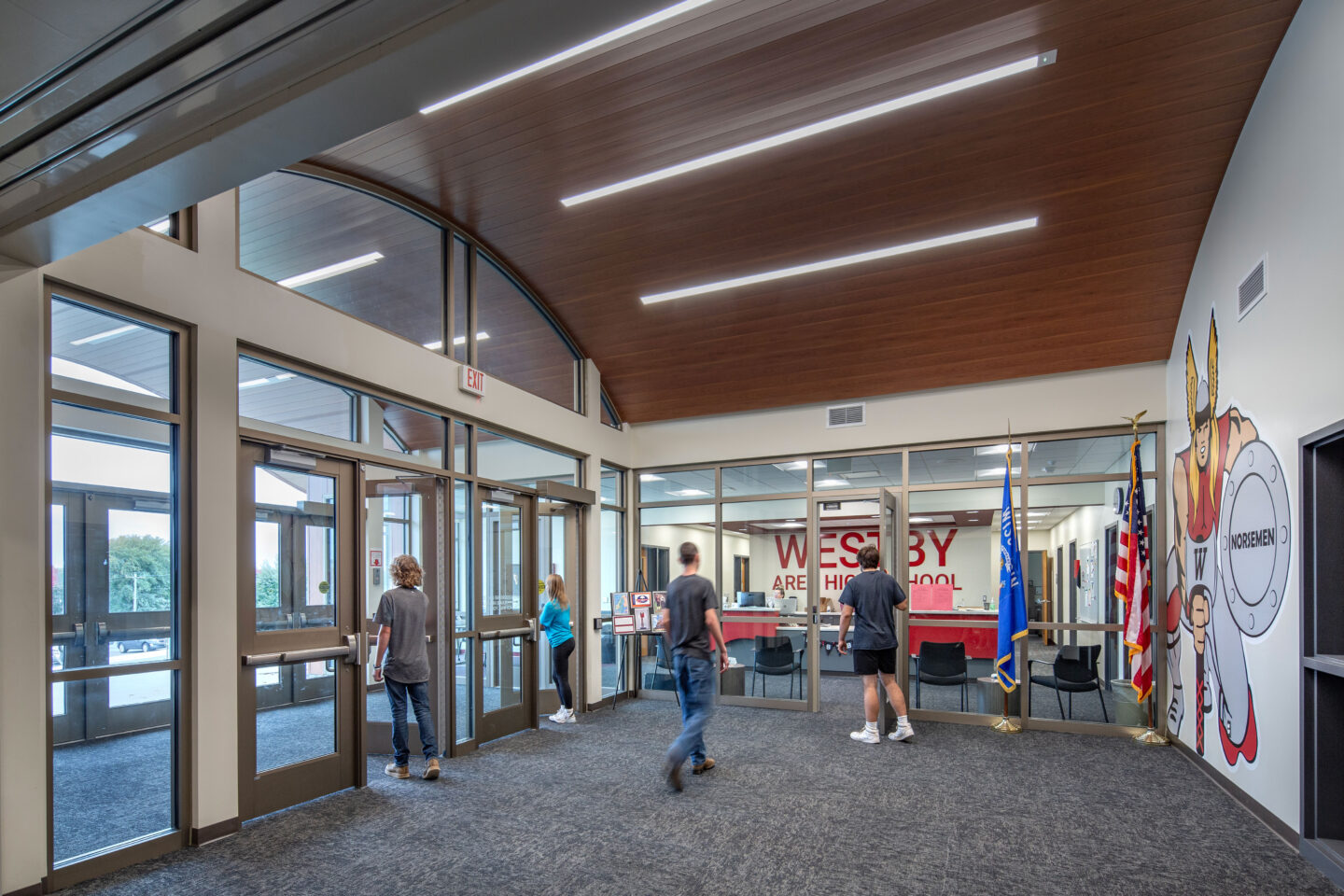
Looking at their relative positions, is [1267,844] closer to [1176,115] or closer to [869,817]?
[869,817]

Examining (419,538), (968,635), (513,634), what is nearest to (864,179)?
(419,538)

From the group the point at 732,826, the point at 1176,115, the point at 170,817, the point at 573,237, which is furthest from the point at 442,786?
the point at 1176,115

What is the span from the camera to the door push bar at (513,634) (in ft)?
21.7

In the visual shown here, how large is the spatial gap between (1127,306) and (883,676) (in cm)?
375

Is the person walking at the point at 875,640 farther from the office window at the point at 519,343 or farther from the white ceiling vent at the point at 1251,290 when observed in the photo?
the office window at the point at 519,343

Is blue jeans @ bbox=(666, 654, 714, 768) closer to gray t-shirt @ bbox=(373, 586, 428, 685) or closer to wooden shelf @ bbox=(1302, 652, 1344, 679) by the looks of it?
gray t-shirt @ bbox=(373, 586, 428, 685)

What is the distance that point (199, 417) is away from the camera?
170 inches

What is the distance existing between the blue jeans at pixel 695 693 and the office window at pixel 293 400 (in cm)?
273

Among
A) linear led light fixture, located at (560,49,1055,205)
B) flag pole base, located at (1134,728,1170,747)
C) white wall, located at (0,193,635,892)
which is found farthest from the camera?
flag pole base, located at (1134,728,1170,747)

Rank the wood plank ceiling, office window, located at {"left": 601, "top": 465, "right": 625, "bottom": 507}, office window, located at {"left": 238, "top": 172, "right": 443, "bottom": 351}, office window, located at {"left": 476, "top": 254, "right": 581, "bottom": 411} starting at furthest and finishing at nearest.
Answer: office window, located at {"left": 601, "top": 465, "right": 625, "bottom": 507}
office window, located at {"left": 476, "top": 254, "right": 581, "bottom": 411}
office window, located at {"left": 238, "top": 172, "right": 443, "bottom": 351}
the wood plank ceiling

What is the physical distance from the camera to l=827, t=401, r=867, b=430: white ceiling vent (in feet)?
26.8

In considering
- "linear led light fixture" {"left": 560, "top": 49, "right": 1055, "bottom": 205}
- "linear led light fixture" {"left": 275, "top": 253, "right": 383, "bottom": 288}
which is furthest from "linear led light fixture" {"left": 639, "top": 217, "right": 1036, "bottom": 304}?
"linear led light fixture" {"left": 275, "top": 253, "right": 383, "bottom": 288}

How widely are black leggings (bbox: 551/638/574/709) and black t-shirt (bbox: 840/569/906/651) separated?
2529mm

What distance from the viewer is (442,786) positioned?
523 cm
